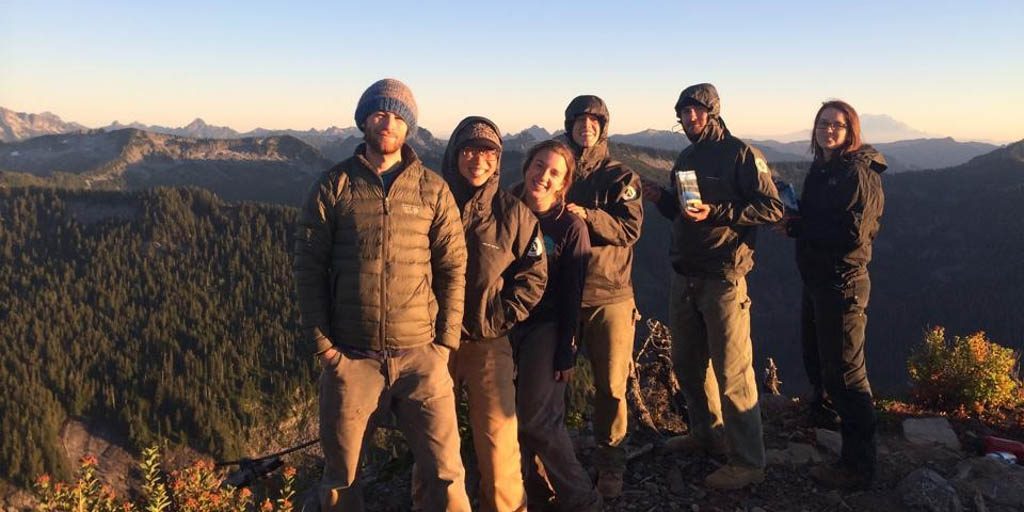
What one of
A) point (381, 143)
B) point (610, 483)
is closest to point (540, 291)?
point (381, 143)

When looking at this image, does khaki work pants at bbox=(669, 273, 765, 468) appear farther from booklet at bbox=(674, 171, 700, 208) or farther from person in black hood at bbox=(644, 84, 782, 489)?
booklet at bbox=(674, 171, 700, 208)

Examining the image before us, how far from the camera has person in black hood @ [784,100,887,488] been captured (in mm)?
5562

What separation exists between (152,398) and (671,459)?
10396 centimetres

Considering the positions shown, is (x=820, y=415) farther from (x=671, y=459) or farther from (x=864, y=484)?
(x=671, y=459)

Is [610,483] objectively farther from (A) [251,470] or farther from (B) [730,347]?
(A) [251,470]

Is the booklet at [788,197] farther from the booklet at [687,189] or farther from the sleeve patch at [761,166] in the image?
the booklet at [687,189]

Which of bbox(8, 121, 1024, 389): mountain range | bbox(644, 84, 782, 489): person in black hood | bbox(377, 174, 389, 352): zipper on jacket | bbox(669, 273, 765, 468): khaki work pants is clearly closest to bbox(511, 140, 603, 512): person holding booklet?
bbox(377, 174, 389, 352): zipper on jacket

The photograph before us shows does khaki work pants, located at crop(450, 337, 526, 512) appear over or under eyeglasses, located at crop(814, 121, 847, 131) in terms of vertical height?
under

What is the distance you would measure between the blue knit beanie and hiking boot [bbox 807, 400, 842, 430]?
613 cm

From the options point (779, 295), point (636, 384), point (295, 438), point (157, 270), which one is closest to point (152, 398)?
point (295, 438)

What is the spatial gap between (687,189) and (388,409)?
3.24 metres

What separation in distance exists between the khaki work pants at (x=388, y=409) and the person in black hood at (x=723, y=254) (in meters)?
2.75

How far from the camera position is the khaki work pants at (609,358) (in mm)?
5410

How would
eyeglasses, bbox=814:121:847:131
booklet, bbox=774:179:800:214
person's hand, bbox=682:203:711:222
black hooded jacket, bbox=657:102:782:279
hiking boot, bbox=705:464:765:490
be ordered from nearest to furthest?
person's hand, bbox=682:203:711:222
black hooded jacket, bbox=657:102:782:279
eyeglasses, bbox=814:121:847:131
hiking boot, bbox=705:464:765:490
booklet, bbox=774:179:800:214
